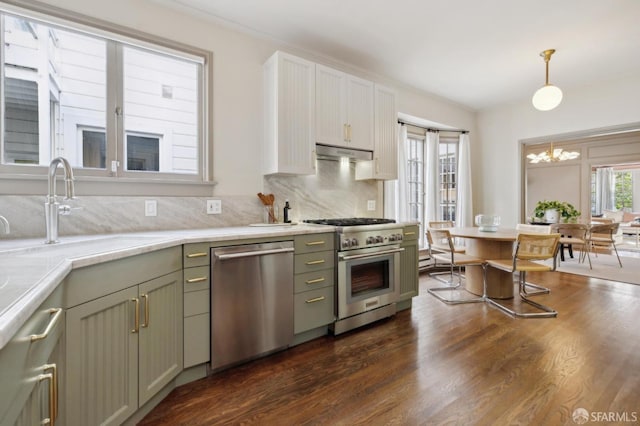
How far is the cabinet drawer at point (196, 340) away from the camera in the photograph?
5.99 feet

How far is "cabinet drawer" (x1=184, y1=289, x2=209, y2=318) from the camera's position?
1820mm

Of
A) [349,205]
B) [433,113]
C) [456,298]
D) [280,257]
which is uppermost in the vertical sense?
[433,113]

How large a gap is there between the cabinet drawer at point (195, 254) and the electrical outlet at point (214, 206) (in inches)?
29.4

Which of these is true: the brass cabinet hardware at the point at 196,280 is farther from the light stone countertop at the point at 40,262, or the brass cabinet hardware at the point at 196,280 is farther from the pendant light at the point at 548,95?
the pendant light at the point at 548,95

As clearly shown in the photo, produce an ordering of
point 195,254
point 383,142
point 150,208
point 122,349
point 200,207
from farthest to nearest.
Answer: point 383,142, point 200,207, point 150,208, point 195,254, point 122,349

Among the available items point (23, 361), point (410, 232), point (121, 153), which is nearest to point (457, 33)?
point (410, 232)

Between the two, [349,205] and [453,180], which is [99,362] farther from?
[453,180]

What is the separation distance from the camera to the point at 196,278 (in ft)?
6.06

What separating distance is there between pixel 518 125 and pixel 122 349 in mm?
5673

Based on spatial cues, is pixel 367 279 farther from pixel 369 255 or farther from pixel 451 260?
pixel 451 260

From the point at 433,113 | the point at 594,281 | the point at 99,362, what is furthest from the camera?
the point at 433,113

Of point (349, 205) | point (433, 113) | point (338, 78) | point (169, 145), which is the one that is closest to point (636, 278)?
point (433, 113)

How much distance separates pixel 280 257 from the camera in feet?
7.11

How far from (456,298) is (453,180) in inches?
91.4
